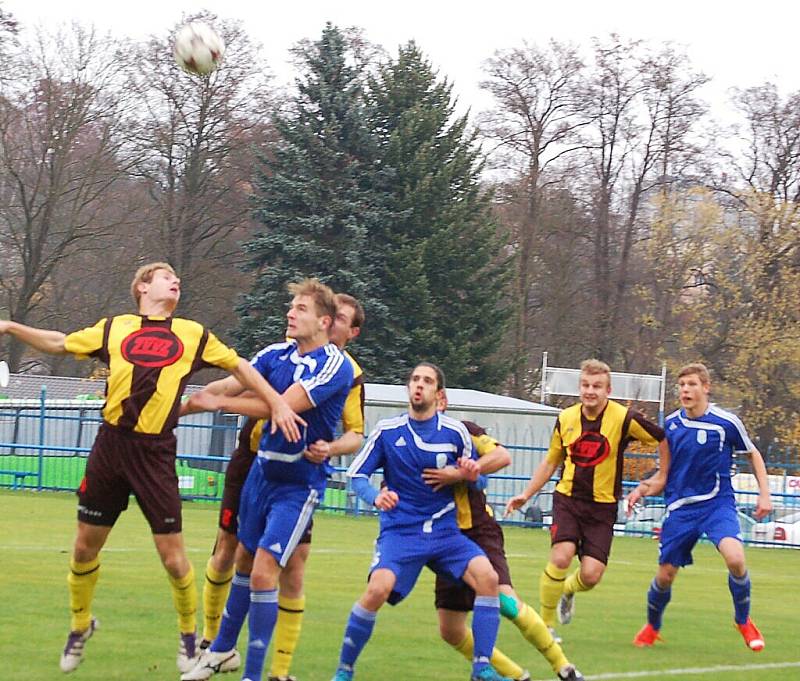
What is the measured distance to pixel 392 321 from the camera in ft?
139

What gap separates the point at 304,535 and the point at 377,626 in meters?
2.99

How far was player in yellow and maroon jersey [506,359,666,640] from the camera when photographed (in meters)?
9.43

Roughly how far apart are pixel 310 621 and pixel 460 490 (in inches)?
116

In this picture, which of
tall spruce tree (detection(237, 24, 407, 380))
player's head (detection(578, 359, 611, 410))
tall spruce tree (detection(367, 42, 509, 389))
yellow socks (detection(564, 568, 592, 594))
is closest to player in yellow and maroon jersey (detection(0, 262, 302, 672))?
player's head (detection(578, 359, 611, 410))

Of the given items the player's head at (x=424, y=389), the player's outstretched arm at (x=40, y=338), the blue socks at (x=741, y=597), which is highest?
the player's outstretched arm at (x=40, y=338)

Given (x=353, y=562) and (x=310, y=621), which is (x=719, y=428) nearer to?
(x=310, y=621)

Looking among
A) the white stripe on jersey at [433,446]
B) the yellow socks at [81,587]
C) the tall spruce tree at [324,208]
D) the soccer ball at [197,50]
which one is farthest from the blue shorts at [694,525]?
the tall spruce tree at [324,208]

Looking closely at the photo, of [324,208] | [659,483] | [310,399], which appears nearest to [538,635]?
[310,399]

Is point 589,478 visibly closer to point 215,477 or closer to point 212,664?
point 212,664

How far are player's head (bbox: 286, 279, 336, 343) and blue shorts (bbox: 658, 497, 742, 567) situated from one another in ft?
12.7

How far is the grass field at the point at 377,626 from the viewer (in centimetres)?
807

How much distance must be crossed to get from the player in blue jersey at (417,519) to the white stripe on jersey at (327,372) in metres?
0.41

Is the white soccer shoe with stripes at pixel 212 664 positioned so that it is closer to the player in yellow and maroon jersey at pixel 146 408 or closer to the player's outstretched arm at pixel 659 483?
the player in yellow and maroon jersey at pixel 146 408

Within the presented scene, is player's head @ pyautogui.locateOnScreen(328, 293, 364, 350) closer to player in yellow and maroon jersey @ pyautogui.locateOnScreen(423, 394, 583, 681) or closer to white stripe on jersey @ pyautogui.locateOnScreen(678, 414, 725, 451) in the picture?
player in yellow and maroon jersey @ pyautogui.locateOnScreen(423, 394, 583, 681)
